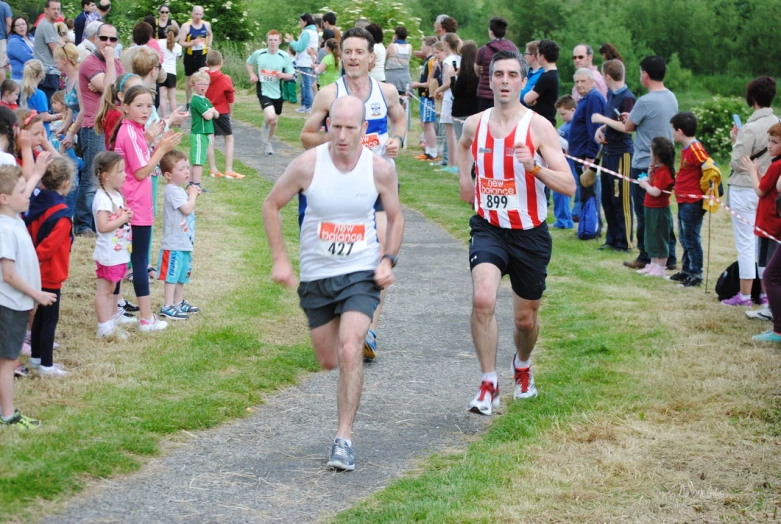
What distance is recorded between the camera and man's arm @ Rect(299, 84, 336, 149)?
7.72m

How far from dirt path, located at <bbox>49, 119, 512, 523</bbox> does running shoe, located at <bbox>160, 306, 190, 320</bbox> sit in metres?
1.18

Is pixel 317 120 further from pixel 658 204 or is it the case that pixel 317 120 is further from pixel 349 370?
pixel 658 204

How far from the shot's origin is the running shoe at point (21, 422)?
600 cm

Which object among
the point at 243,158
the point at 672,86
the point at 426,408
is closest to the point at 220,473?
the point at 426,408

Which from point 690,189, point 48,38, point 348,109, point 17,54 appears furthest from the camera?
point 48,38

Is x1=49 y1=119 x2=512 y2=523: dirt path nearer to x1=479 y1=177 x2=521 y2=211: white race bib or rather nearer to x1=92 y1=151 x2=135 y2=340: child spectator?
x1=479 y1=177 x2=521 y2=211: white race bib

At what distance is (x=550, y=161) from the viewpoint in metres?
6.71

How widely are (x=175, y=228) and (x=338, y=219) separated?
Answer: 3128mm

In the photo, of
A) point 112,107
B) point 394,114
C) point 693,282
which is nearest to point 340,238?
point 394,114

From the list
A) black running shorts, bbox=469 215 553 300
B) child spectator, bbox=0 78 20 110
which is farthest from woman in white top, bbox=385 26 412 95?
black running shorts, bbox=469 215 553 300

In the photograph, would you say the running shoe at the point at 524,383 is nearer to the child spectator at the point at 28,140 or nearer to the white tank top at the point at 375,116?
the white tank top at the point at 375,116

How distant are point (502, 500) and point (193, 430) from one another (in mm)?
2136

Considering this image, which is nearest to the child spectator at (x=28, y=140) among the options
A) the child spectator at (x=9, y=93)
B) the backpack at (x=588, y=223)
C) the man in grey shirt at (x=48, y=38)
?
the child spectator at (x=9, y=93)

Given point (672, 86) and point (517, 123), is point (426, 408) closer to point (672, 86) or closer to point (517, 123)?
point (517, 123)
